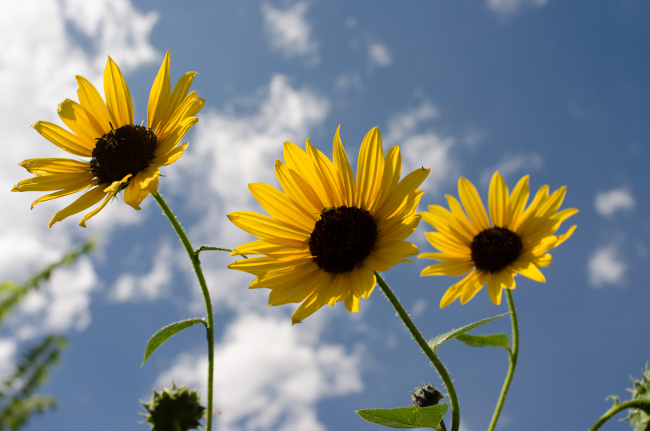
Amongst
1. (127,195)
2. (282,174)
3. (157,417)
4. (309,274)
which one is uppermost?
(282,174)

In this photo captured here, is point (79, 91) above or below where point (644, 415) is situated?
above

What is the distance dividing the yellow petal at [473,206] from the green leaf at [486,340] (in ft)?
2.81

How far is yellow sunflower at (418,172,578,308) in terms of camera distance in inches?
101

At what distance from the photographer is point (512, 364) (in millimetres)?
2215

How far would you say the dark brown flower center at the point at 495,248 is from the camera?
107 inches

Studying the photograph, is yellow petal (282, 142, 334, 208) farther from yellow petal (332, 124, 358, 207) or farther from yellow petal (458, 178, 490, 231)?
yellow petal (458, 178, 490, 231)

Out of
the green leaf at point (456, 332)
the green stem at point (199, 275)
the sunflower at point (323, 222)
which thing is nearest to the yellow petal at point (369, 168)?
the sunflower at point (323, 222)

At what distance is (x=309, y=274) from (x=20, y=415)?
49.3 feet

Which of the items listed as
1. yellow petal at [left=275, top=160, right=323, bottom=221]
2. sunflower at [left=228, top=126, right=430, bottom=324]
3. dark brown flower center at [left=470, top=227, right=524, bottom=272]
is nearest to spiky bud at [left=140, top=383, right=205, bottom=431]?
sunflower at [left=228, top=126, right=430, bottom=324]

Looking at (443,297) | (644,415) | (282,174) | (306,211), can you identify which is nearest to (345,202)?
(306,211)

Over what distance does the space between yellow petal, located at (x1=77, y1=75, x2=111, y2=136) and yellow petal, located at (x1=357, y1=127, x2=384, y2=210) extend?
144 centimetres

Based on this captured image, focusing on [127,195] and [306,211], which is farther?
[306,211]

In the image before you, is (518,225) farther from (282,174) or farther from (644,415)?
(282,174)

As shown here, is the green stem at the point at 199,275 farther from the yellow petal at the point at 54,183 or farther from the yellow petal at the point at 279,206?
the yellow petal at the point at 54,183
